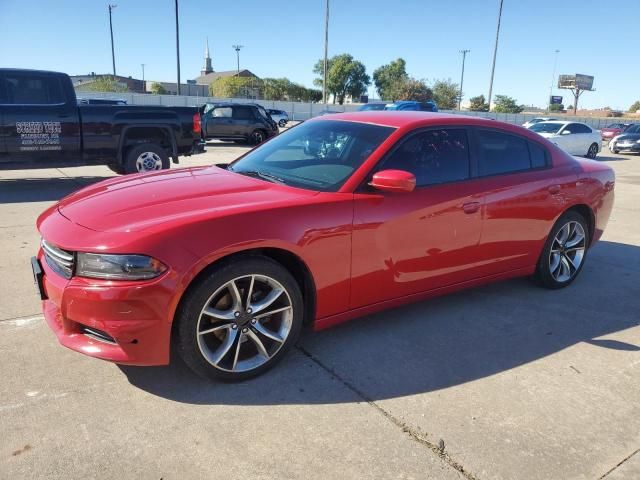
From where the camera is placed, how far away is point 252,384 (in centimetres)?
300

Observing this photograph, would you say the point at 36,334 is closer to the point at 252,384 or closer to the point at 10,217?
the point at 252,384

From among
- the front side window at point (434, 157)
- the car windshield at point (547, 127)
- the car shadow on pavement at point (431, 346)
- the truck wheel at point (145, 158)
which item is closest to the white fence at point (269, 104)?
the car windshield at point (547, 127)

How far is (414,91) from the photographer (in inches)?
2741

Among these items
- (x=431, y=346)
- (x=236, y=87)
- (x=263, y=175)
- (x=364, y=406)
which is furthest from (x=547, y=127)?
(x=236, y=87)

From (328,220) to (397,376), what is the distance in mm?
1049

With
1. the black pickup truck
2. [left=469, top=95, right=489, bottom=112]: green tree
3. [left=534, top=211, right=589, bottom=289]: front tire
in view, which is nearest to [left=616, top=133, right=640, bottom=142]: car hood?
the black pickup truck

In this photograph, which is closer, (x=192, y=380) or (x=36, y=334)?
(x=192, y=380)

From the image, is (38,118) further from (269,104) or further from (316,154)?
(269,104)

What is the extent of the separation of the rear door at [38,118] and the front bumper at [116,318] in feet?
22.3

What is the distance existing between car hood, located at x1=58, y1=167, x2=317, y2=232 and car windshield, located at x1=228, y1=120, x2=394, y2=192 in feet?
0.62

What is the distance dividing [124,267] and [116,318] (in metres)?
0.26

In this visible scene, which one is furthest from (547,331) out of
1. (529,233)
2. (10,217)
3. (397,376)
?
(10,217)

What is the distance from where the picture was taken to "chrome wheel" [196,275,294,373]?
9.41ft

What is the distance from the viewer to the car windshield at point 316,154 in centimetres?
349
